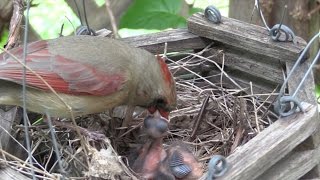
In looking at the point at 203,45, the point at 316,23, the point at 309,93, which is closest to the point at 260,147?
the point at 309,93

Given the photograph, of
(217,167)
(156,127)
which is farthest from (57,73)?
(217,167)

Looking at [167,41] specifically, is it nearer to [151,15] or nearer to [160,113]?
[160,113]

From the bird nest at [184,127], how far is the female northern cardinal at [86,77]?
0.11 metres

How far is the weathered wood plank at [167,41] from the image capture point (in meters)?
3.14

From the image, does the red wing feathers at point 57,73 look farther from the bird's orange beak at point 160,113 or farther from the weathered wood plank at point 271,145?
the weathered wood plank at point 271,145

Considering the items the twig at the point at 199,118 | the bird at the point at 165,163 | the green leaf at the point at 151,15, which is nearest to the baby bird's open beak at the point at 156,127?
the bird at the point at 165,163

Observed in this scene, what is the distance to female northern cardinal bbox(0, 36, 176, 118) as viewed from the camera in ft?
8.48

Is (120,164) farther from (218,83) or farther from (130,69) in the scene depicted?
(218,83)

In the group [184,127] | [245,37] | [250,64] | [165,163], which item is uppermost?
[245,37]

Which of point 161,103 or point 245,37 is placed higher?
point 245,37

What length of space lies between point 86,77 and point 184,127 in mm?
562

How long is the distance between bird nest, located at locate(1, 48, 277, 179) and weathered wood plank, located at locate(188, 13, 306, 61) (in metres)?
0.09

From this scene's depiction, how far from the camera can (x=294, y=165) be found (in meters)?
2.46

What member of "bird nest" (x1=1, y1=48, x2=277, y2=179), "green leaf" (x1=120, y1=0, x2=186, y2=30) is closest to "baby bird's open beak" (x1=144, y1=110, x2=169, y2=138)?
"bird nest" (x1=1, y1=48, x2=277, y2=179)
